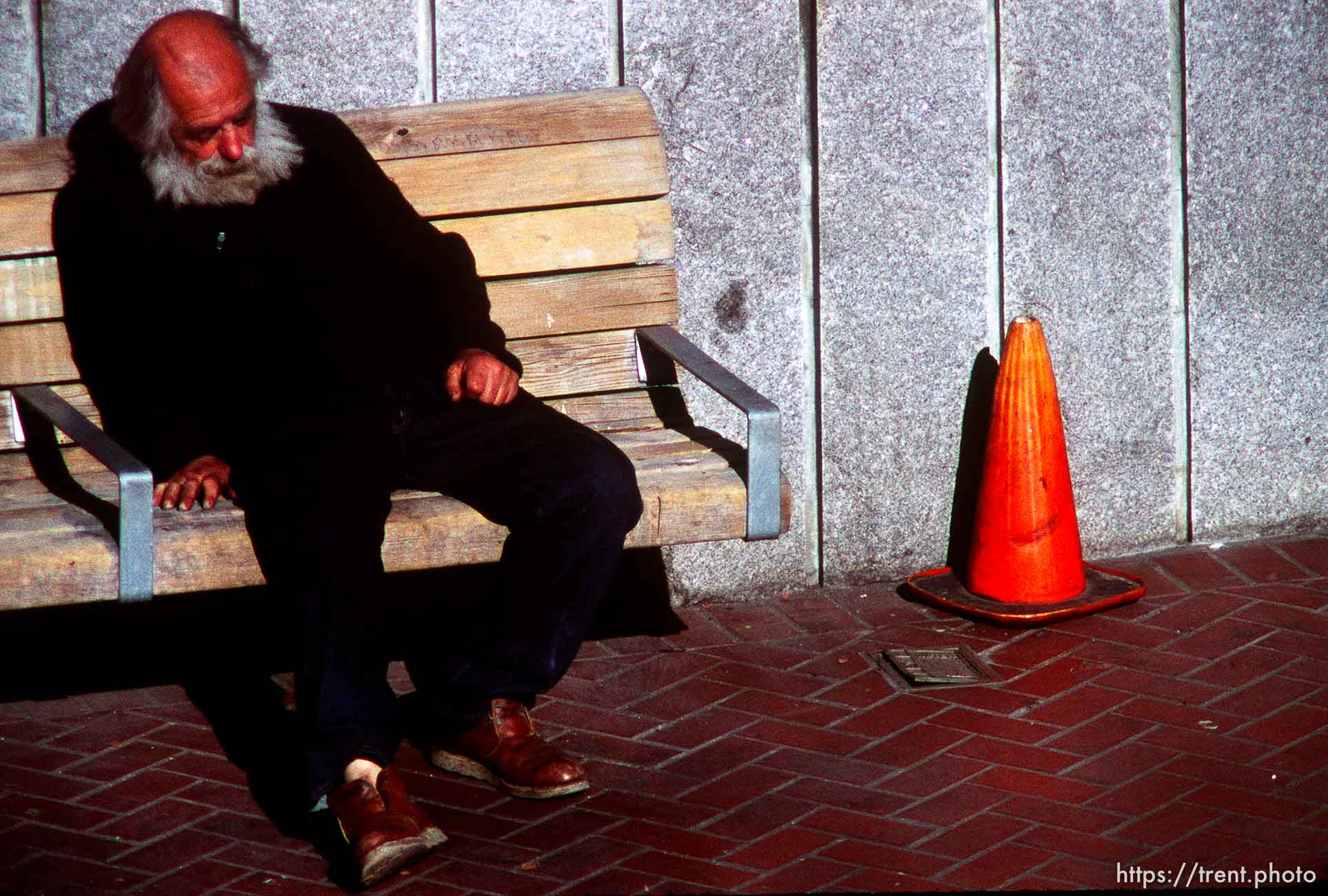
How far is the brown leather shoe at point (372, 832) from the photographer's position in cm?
307

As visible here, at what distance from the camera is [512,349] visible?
4180 millimetres

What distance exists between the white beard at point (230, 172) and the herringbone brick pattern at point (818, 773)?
126 centimetres

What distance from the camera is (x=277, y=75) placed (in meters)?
4.30

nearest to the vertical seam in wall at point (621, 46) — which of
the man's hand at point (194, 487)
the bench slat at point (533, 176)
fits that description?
the bench slat at point (533, 176)

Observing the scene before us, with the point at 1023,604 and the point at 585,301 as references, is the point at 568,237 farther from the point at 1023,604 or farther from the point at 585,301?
the point at 1023,604

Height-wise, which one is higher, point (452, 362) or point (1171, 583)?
point (452, 362)

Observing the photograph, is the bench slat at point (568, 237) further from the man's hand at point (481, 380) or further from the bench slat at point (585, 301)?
the man's hand at point (481, 380)

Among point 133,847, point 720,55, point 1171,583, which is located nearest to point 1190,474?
point 1171,583

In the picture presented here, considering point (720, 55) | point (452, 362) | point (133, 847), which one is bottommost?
point (133, 847)

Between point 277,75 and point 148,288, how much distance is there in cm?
87

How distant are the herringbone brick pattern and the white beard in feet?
4.14

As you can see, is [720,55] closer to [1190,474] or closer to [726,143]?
[726,143]

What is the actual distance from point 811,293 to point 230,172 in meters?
1.69

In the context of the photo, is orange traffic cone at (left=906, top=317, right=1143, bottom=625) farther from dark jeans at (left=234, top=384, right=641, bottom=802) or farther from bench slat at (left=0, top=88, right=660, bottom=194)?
dark jeans at (left=234, top=384, right=641, bottom=802)
